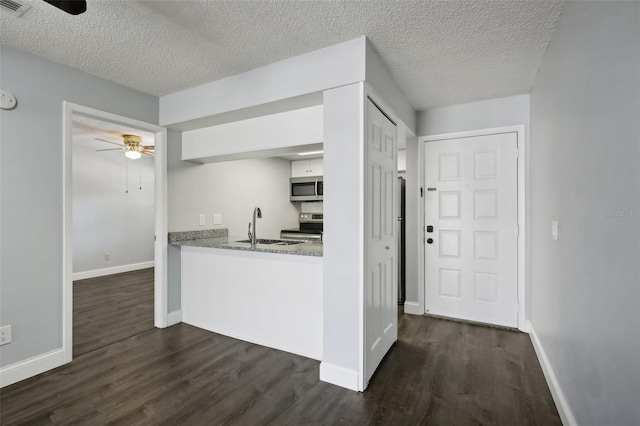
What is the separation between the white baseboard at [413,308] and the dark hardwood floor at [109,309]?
2.88 m

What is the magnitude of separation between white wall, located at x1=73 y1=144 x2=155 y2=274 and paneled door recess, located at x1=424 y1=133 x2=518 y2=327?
5.53 meters

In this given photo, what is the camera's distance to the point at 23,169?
2.28m

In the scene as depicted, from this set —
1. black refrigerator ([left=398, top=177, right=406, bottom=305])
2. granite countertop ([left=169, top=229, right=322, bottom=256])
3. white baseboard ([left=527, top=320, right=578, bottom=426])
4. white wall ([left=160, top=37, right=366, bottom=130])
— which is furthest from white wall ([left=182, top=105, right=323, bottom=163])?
white baseboard ([left=527, top=320, right=578, bottom=426])

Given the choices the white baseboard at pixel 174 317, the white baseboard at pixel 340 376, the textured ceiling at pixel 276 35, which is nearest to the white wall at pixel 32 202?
the textured ceiling at pixel 276 35

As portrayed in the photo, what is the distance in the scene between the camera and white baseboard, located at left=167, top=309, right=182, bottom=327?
328cm

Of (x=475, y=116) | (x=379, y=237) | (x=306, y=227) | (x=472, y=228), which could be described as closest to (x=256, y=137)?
(x=379, y=237)

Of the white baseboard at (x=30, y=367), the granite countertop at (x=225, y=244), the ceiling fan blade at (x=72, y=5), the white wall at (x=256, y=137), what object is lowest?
the white baseboard at (x=30, y=367)

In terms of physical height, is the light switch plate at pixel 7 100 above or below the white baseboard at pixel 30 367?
above

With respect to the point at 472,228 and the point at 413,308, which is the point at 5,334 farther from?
the point at 472,228

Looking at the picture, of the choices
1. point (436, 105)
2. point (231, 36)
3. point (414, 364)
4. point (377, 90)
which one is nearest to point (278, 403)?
point (414, 364)

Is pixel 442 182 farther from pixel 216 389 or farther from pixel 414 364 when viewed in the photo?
pixel 216 389

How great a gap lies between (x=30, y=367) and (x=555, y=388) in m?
3.66

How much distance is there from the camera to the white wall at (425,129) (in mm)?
3197

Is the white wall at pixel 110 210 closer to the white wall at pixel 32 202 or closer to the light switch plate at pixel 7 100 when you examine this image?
the white wall at pixel 32 202
